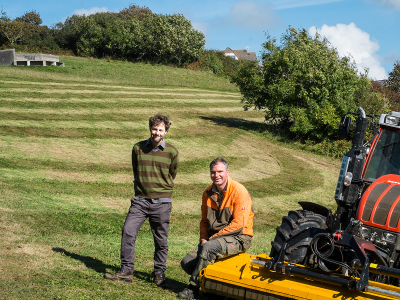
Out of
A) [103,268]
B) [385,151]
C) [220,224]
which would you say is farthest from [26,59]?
[220,224]

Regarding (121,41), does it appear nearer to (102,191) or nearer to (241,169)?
(241,169)

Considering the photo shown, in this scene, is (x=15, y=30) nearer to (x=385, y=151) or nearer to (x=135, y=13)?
(x=135, y=13)

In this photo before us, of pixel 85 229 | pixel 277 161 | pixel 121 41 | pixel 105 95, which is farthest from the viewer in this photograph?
pixel 121 41

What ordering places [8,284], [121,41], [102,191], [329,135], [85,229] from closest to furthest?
[8,284], [85,229], [102,191], [329,135], [121,41]

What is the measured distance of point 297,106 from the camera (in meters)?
22.7

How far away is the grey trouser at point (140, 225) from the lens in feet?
17.7

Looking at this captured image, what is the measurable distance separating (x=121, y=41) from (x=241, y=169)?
122ft

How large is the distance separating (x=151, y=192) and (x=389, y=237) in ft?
8.89

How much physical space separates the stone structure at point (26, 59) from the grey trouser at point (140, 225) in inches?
1354

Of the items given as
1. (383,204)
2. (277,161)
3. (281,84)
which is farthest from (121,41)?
(383,204)

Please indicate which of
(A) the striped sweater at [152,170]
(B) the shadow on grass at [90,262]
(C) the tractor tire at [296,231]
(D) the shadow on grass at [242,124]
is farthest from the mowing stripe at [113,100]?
(C) the tractor tire at [296,231]

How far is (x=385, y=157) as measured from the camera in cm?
634

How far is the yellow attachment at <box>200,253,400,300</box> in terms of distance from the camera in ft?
14.2

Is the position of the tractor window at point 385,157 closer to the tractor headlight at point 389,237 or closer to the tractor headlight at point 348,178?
the tractor headlight at point 348,178
